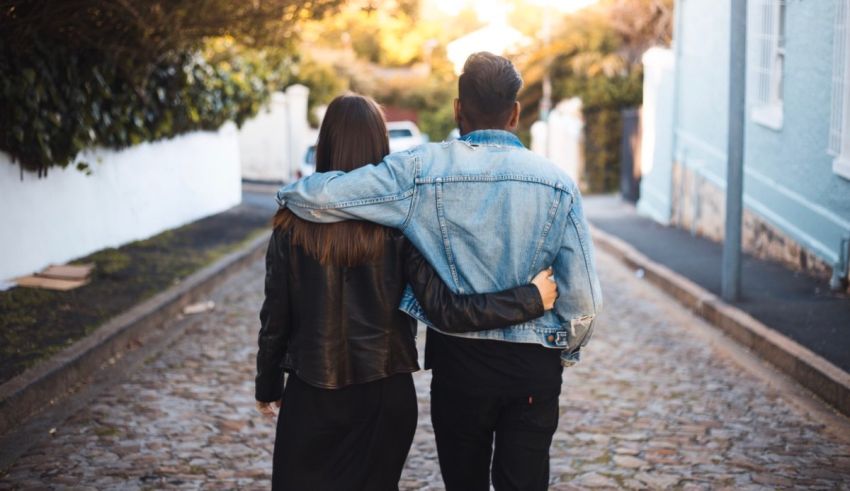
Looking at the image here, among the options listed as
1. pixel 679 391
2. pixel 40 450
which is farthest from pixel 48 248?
pixel 679 391

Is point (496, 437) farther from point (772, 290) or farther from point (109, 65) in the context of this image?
point (109, 65)

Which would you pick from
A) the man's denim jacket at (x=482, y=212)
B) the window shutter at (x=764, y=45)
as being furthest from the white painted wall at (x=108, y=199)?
the window shutter at (x=764, y=45)

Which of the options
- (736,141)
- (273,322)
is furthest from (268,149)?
(273,322)

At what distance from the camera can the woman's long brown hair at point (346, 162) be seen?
9.73 feet

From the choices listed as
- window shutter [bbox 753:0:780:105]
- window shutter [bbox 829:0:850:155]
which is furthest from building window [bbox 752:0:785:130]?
window shutter [bbox 829:0:850:155]

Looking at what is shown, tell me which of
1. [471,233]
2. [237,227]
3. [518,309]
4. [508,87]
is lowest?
[237,227]

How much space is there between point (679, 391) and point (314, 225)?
4.15 metres

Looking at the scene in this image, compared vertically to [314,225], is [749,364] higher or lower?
lower

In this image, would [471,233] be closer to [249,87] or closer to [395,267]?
[395,267]

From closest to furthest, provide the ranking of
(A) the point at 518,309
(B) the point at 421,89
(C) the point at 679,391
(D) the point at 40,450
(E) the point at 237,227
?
(A) the point at 518,309 → (D) the point at 40,450 → (C) the point at 679,391 → (E) the point at 237,227 → (B) the point at 421,89

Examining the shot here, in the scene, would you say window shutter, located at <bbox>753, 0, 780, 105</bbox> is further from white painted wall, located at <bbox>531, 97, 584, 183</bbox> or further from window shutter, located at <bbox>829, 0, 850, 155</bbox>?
white painted wall, located at <bbox>531, 97, 584, 183</bbox>

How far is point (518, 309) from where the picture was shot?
2.95 meters

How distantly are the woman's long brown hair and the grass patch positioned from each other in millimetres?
3758

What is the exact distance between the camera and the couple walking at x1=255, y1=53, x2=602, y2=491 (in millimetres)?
→ 2957
